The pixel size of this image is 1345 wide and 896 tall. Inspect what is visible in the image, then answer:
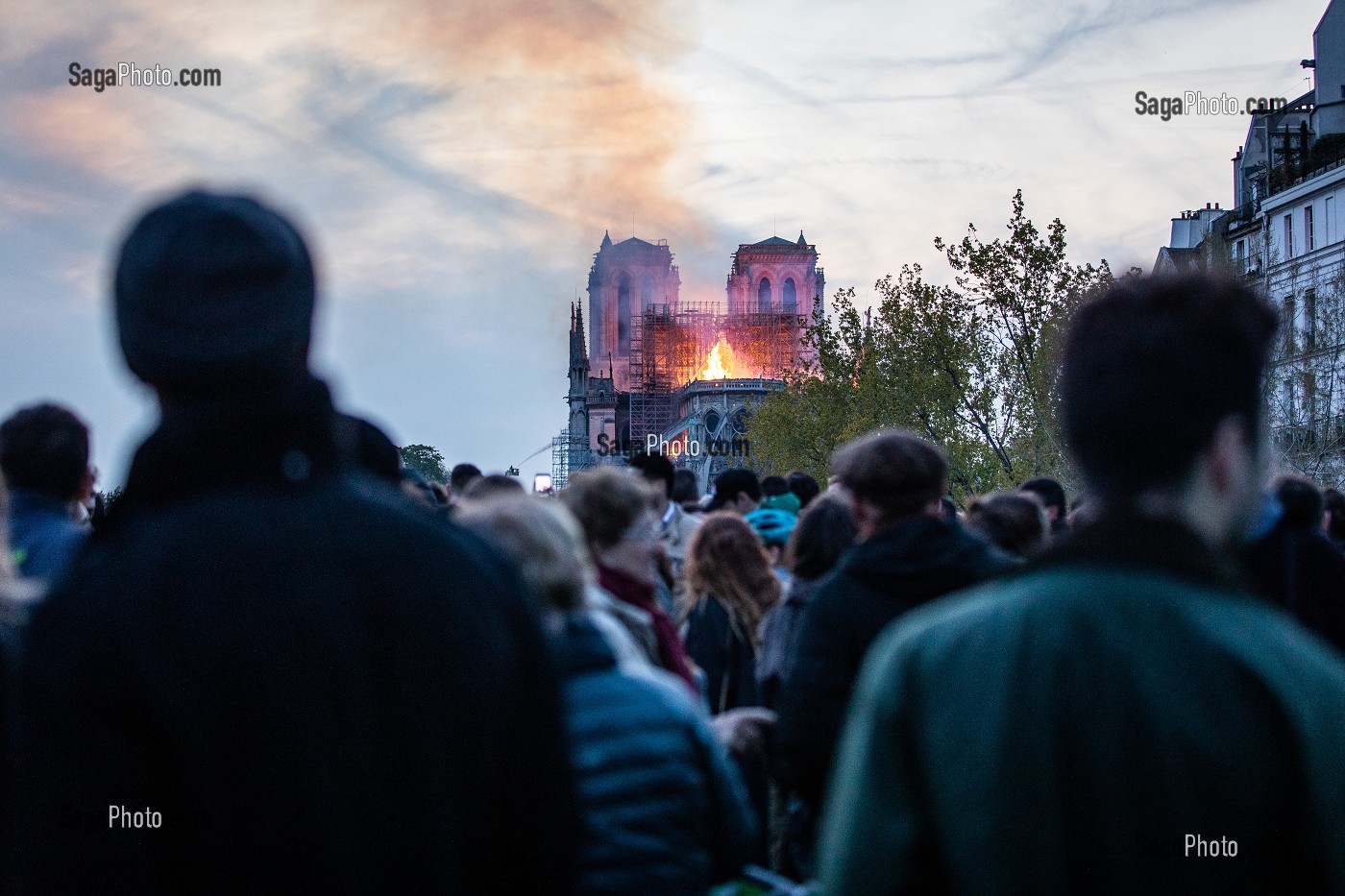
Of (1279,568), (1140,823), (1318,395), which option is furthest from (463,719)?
(1318,395)

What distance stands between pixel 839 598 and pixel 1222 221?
215 ft

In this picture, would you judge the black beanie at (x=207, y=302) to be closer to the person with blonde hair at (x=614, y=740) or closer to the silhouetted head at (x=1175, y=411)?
the person with blonde hair at (x=614, y=740)

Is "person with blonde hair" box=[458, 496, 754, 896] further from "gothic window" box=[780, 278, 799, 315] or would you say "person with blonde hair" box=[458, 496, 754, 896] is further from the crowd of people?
"gothic window" box=[780, 278, 799, 315]

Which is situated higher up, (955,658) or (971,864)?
(955,658)

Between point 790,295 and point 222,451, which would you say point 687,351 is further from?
point 222,451

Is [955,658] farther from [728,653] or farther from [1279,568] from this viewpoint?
[1279,568]

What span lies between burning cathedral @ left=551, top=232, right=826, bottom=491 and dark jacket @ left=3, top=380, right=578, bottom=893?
84.2 metres

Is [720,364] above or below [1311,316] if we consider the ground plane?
above

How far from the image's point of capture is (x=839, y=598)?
4770 millimetres

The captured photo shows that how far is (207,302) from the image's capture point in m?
2.40

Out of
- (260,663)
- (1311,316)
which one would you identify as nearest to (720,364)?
(1311,316)

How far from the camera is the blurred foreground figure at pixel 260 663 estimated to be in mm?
2166

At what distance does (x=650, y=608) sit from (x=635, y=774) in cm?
175

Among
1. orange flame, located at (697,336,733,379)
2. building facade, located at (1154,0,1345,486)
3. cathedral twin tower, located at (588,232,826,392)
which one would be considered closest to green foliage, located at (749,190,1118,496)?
building facade, located at (1154,0,1345,486)
